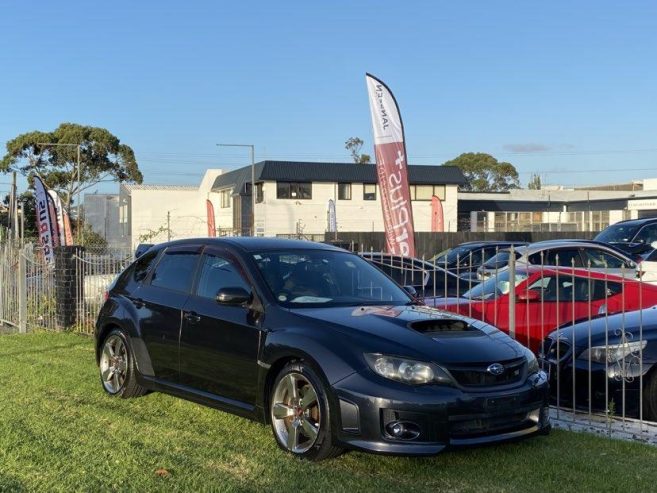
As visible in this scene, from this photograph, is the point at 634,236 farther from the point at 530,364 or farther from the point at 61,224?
the point at 61,224

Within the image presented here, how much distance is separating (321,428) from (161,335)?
2.23m

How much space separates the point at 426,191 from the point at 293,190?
8.43 metres

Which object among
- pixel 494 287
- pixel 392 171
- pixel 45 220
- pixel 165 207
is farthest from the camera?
pixel 165 207

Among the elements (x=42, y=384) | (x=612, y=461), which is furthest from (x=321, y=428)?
(x=42, y=384)

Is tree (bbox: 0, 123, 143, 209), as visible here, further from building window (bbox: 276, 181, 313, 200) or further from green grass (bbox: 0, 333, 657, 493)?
green grass (bbox: 0, 333, 657, 493)

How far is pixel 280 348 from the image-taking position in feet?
17.7

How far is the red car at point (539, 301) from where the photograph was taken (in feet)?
28.3

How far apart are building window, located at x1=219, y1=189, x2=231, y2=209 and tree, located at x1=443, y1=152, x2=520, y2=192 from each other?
4526 cm

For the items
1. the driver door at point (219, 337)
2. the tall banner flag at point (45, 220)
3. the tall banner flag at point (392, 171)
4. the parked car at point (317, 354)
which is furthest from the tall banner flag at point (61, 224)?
the driver door at point (219, 337)

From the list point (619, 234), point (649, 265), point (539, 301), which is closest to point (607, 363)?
point (539, 301)

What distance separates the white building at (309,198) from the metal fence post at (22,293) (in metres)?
28.4

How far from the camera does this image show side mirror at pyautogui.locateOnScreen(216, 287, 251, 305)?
580 cm

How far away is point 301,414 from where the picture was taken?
5.25m

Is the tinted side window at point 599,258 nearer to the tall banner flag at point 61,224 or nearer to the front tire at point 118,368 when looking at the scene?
the front tire at point 118,368
